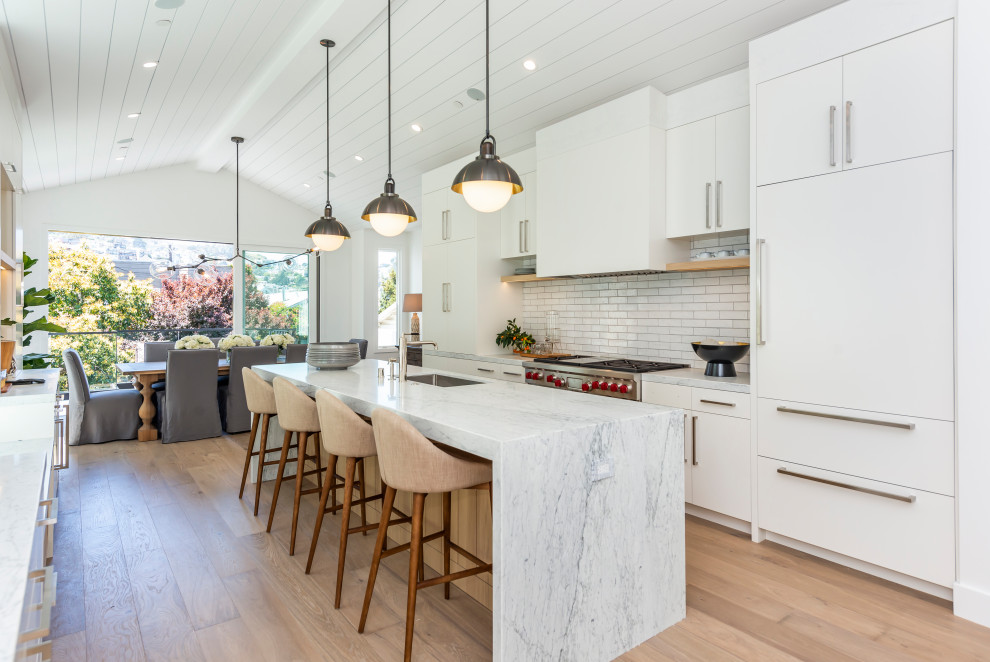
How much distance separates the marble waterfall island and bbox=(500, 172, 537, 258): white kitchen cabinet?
2710mm

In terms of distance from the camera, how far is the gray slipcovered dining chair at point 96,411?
511 cm

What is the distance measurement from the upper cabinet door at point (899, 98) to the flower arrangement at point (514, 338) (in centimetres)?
301

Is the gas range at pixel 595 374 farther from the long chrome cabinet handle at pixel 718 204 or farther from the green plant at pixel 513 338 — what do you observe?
the long chrome cabinet handle at pixel 718 204

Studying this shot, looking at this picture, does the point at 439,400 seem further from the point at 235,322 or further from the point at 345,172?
the point at 235,322

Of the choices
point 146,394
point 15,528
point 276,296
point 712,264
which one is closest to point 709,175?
point 712,264

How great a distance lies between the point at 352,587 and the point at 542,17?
3227 millimetres

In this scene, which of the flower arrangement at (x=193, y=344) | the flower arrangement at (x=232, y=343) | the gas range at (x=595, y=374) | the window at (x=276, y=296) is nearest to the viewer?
the gas range at (x=595, y=374)

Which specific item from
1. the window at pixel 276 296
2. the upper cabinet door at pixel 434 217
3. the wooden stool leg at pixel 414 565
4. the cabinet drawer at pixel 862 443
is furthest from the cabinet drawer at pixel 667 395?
the window at pixel 276 296

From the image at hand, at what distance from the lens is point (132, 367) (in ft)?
18.2

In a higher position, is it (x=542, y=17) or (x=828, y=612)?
(x=542, y=17)

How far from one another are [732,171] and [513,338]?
243cm

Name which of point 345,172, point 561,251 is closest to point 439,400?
point 561,251

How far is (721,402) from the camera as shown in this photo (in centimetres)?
317

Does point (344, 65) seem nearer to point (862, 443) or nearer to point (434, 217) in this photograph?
point (434, 217)
